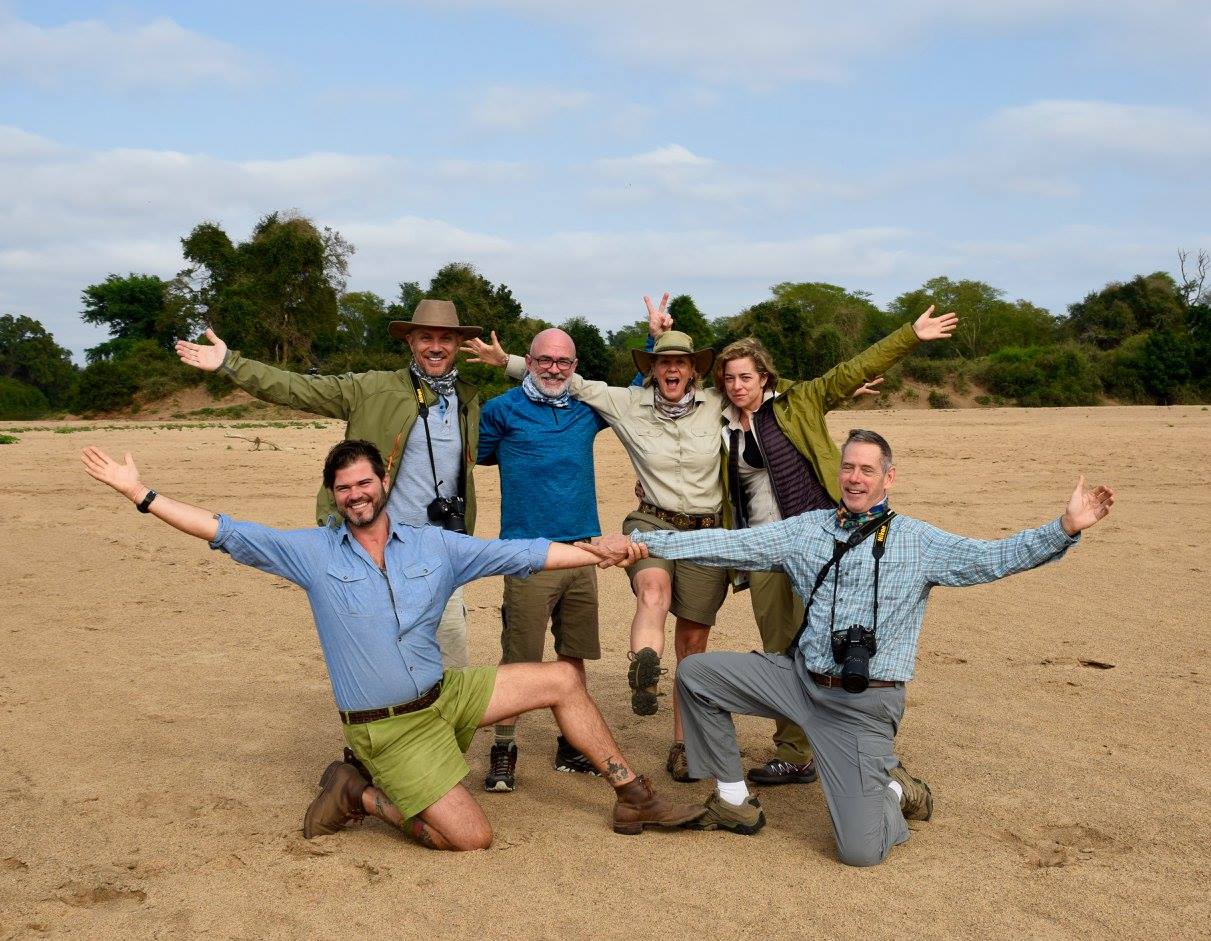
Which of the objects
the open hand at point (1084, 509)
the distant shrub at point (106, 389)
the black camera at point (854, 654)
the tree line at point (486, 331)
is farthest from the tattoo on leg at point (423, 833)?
the distant shrub at point (106, 389)

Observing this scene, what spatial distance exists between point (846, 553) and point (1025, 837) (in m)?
1.52

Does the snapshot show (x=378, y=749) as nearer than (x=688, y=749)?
Yes

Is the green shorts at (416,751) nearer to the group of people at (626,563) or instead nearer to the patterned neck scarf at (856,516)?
the group of people at (626,563)

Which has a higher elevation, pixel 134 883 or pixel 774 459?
pixel 774 459

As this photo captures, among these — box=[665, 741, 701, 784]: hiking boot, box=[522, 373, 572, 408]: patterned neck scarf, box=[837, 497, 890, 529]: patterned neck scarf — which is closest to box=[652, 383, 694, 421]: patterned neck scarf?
box=[522, 373, 572, 408]: patterned neck scarf

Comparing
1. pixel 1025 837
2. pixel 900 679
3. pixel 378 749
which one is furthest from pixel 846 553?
pixel 378 749

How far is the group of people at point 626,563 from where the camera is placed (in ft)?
16.1

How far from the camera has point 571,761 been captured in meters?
6.14

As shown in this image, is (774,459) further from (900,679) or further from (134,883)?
(134,883)

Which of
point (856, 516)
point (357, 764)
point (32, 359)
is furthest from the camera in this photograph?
point (32, 359)

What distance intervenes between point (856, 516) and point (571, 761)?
7.33ft

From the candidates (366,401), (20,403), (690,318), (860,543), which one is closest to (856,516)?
(860,543)

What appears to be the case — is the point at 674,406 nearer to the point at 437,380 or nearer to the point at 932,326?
the point at 437,380

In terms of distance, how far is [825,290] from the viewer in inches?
2803
